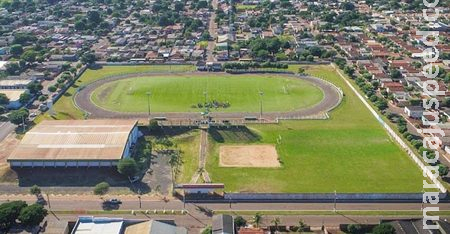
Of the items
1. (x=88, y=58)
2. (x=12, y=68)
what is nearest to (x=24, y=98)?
(x=12, y=68)

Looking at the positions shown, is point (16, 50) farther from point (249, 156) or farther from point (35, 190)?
point (249, 156)

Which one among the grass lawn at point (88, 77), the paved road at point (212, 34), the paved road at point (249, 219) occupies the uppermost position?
the paved road at point (249, 219)

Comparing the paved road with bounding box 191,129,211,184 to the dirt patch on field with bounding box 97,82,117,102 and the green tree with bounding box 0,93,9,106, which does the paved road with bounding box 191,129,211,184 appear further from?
the green tree with bounding box 0,93,9,106

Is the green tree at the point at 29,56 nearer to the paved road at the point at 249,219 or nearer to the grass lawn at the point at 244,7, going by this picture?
the paved road at the point at 249,219

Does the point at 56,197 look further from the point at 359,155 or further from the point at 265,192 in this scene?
the point at 359,155

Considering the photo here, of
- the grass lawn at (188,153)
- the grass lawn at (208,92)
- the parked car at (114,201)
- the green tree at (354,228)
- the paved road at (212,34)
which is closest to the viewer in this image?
the green tree at (354,228)

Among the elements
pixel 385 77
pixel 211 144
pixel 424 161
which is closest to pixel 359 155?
pixel 424 161

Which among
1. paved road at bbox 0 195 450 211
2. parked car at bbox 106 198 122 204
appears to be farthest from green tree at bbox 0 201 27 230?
parked car at bbox 106 198 122 204

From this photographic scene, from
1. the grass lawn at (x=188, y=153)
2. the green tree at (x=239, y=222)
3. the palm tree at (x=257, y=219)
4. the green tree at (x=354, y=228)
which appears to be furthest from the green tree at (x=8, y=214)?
the green tree at (x=354, y=228)

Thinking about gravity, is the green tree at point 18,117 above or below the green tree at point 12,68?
above
